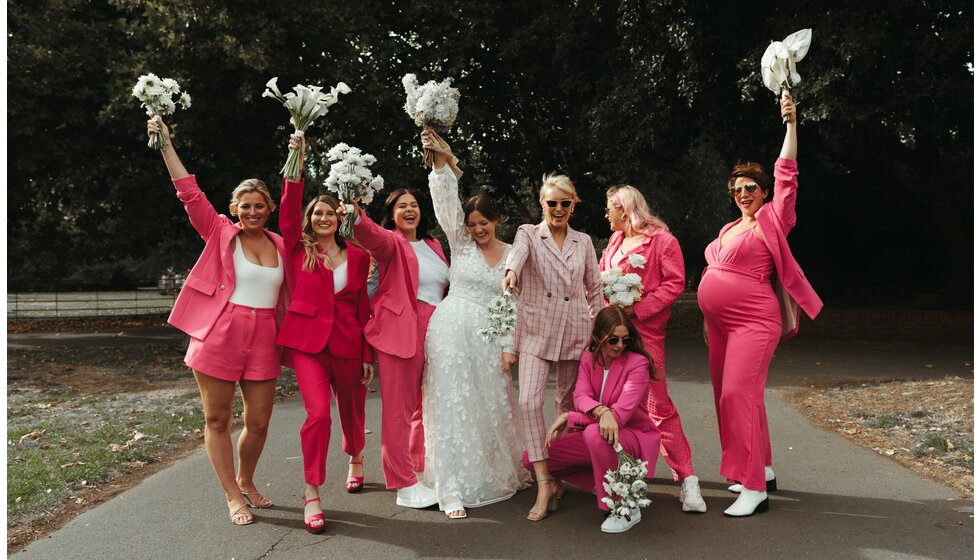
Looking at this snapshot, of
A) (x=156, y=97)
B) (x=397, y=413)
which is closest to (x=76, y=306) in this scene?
(x=156, y=97)

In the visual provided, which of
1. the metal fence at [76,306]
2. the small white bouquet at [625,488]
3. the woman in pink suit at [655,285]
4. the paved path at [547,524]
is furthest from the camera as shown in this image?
the metal fence at [76,306]

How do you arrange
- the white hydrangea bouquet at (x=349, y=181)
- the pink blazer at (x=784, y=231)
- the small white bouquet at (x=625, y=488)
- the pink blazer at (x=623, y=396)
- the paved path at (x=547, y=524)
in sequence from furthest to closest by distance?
the pink blazer at (x=784, y=231) → the pink blazer at (x=623, y=396) → the white hydrangea bouquet at (x=349, y=181) → the small white bouquet at (x=625, y=488) → the paved path at (x=547, y=524)

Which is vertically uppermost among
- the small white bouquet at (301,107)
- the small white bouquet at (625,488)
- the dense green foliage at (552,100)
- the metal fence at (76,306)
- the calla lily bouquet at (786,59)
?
the dense green foliage at (552,100)

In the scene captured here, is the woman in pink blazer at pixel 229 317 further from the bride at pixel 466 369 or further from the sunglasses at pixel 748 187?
the sunglasses at pixel 748 187

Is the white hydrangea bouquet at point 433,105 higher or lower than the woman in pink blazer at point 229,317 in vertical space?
higher

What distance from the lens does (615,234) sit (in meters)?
5.67

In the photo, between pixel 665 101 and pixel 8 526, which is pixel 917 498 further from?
pixel 665 101

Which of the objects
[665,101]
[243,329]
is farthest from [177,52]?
Result: [243,329]

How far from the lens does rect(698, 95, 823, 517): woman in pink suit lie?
479 cm

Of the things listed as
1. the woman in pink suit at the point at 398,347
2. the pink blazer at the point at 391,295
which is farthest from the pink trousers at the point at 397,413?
the pink blazer at the point at 391,295

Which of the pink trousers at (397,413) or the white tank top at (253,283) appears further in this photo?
the pink trousers at (397,413)

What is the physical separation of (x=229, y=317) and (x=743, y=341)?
3.24 m

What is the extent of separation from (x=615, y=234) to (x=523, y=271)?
962mm

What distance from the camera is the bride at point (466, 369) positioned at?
495 centimetres
